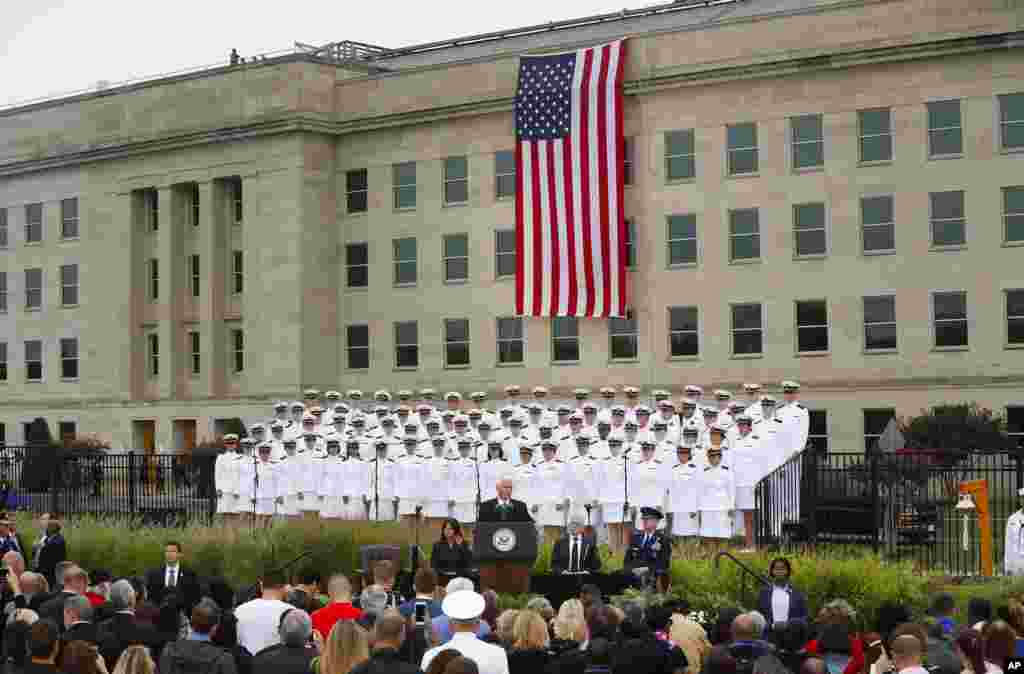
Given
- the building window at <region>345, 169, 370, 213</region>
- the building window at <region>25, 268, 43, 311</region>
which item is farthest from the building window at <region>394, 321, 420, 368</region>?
the building window at <region>25, 268, 43, 311</region>

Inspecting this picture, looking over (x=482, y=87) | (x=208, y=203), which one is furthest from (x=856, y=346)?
(x=208, y=203)

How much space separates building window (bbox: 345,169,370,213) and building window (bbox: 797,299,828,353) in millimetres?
18870

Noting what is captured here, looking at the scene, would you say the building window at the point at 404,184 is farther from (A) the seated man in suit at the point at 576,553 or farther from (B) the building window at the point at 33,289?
(A) the seated man in suit at the point at 576,553

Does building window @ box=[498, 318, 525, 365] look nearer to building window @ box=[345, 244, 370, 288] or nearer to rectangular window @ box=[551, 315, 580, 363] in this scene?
rectangular window @ box=[551, 315, 580, 363]

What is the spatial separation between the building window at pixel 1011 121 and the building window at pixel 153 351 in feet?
121

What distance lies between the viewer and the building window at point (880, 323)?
5338cm

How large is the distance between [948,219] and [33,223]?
42.4 metres

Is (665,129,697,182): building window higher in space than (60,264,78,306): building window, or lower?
higher

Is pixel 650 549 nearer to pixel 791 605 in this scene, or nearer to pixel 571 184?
pixel 791 605

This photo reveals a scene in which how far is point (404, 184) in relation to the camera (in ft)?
211

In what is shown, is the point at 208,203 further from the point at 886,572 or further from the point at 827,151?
the point at 886,572

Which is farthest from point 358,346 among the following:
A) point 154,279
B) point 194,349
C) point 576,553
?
point 576,553

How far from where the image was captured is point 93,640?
13.7 metres

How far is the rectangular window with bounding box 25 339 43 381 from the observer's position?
75250mm
